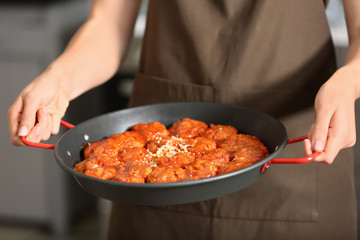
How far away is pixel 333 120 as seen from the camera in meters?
0.84

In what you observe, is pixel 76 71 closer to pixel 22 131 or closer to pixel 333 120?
pixel 22 131

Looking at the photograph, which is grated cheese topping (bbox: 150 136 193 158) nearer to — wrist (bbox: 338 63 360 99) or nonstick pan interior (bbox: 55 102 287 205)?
nonstick pan interior (bbox: 55 102 287 205)

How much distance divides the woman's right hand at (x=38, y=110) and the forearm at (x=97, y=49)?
0.04 m

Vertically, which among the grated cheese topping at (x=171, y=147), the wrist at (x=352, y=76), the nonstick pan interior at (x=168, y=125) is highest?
the wrist at (x=352, y=76)

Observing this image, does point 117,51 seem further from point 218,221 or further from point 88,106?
point 88,106

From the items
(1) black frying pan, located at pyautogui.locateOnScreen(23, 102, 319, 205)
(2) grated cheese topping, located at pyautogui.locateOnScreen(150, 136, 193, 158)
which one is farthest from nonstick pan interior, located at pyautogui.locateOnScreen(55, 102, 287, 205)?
(2) grated cheese topping, located at pyautogui.locateOnScreen(150, 136, 193, 158)

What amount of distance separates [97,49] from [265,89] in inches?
17.7

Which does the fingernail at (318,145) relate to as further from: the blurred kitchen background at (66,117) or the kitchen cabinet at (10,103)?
the kitchen cabinet at (10,103)

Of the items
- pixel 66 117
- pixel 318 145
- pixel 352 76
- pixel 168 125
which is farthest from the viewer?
pixel 66 117

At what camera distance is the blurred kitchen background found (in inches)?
91.9

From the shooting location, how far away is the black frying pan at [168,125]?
2.49 feet

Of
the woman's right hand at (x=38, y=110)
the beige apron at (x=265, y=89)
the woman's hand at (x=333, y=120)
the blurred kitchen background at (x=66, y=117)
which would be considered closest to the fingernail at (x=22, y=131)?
the woman's right hand at (x=38, y=110)

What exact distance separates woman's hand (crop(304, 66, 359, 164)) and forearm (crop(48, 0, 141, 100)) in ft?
1.93

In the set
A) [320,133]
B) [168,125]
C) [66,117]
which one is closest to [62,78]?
[168,125]
